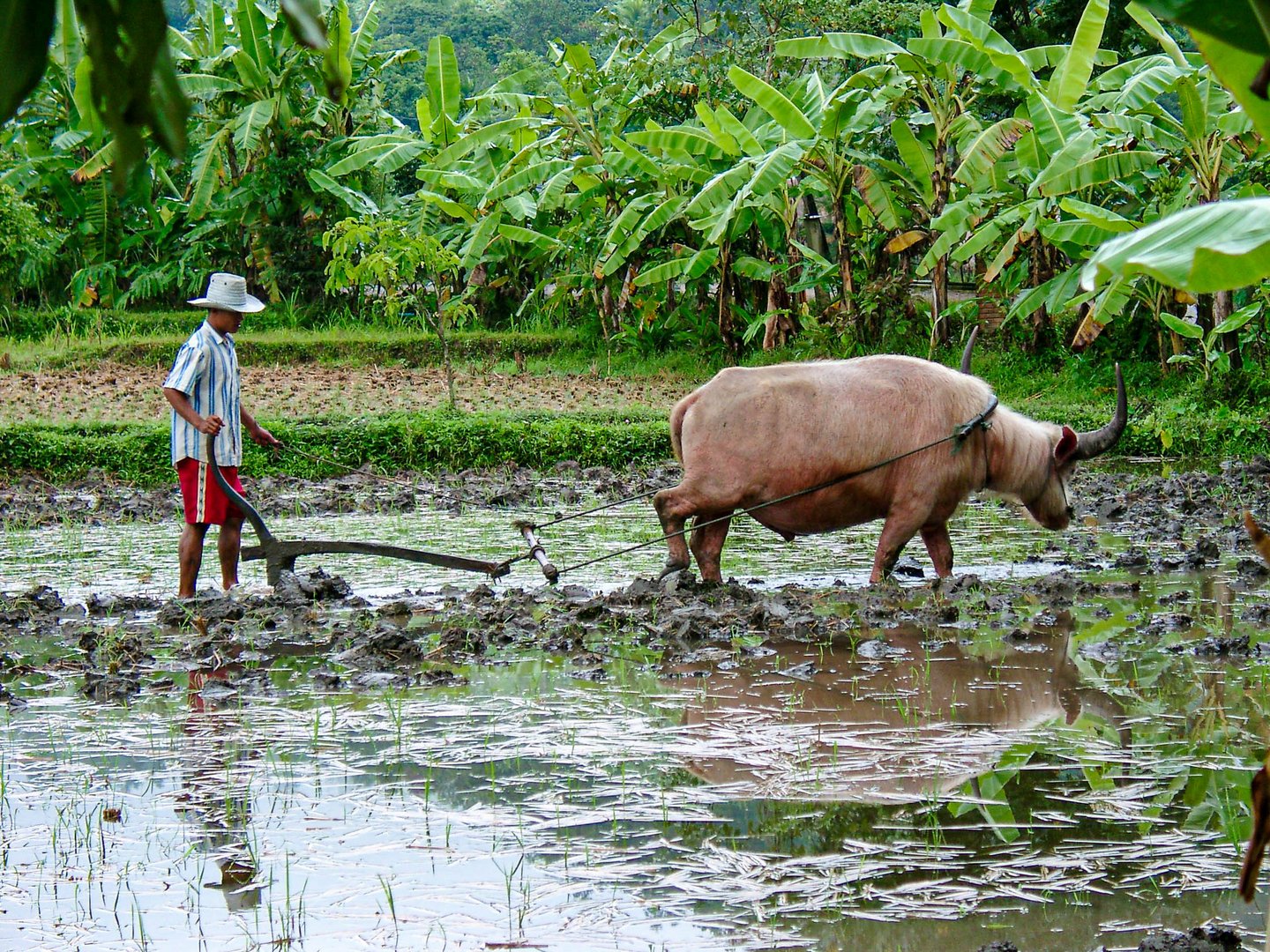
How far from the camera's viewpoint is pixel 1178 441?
12.7 meters

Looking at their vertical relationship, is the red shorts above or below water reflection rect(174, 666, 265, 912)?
above

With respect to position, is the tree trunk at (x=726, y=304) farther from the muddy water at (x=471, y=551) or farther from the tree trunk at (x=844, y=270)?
the muddy water at (x=471, y=551)

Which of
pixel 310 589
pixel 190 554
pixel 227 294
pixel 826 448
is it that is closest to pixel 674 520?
pixel 826 448

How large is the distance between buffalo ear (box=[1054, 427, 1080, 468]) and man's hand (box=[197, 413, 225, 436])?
4427 mm

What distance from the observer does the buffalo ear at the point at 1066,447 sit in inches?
286

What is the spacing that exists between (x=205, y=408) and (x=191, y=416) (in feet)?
0.72

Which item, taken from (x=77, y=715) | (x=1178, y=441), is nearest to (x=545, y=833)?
(x=77, y=715)

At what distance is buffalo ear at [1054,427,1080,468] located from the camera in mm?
7258

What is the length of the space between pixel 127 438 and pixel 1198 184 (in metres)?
10.3

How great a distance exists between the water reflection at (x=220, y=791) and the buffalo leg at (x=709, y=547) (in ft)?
9.30

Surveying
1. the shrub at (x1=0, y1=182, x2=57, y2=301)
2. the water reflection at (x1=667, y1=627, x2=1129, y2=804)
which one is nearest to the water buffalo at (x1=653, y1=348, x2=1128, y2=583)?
the water reflection at (x1=667, y1=627, x2=1129, y2=804)

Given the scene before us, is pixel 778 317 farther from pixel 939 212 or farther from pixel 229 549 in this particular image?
pixel 229 549

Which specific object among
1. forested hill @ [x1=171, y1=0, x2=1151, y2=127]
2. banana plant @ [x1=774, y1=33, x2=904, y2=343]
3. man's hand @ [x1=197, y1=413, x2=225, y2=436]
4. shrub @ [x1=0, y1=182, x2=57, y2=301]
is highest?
forested hill @ [x1=171, y1=0, x2=1151, y2=127]

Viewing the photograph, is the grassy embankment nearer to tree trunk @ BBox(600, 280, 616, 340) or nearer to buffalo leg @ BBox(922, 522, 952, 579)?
tree trunk @ BBox(600, 280, 616, 340)
